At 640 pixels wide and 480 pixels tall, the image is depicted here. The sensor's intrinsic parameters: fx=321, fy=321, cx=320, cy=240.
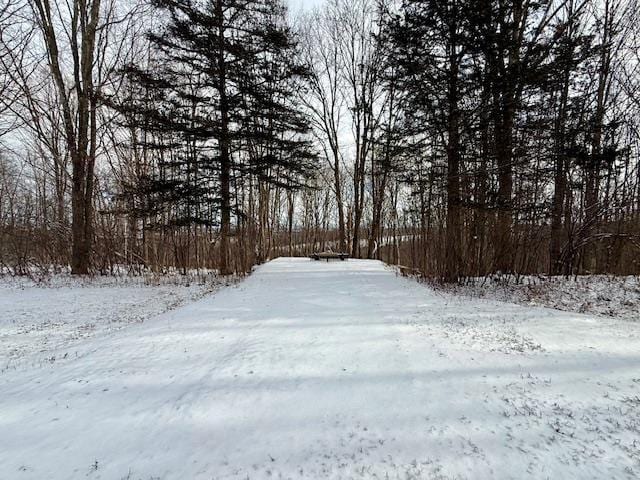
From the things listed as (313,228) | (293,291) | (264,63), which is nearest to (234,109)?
(264,63)

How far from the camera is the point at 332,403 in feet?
9.38

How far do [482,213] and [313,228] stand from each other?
82.7 feet

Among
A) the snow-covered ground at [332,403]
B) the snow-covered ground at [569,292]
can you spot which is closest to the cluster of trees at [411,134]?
the snow-covered ground at [569,292]

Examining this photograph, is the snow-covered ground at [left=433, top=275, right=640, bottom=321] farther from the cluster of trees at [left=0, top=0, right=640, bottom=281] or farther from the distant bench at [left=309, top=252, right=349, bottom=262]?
the distant bench at [left=309, top=252, right=349, bottom=262]

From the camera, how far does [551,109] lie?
10.8 metres

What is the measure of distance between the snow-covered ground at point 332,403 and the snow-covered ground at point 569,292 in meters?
2.71

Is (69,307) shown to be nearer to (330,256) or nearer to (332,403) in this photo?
(332,403)

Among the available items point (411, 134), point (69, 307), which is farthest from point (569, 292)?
point (69, 307)

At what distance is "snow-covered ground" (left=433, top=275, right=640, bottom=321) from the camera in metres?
7.03

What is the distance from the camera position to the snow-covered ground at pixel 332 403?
2.13 metres

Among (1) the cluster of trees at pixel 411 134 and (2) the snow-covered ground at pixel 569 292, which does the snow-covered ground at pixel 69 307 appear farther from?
(2) the snow-covered ground at pixel 569 292

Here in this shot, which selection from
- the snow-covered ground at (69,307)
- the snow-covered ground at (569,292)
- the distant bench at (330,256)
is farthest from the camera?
the distant bench at (330,256)

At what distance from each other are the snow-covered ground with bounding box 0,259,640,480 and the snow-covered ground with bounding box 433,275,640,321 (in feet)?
8.89

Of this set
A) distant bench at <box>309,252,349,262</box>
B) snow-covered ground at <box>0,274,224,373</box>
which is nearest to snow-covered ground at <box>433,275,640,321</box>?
distant bench at <box>309,252,349,262</box>
